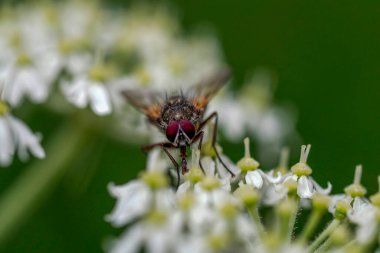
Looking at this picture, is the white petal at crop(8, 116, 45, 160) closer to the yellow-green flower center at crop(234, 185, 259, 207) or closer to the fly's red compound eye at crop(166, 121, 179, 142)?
the fly's red compound eye at crop(166, 121, 179, 142)

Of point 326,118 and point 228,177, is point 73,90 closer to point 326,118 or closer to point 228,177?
point 228,177

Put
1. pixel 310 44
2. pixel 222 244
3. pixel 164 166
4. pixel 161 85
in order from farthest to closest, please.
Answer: pixel 310 44
pixel 161 85
pixel 164 166
pixel 222 244

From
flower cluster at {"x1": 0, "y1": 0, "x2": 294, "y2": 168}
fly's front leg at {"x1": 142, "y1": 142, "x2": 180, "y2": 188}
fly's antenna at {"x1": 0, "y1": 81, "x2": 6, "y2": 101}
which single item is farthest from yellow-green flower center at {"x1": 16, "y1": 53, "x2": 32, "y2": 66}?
fly's front leg at {"x1": 142, "y1": 142, "x2": 180, "y2": 188}

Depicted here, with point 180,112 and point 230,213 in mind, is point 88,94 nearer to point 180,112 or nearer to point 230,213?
point 180,112

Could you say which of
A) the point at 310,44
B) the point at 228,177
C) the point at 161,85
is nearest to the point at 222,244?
the point at 228,177

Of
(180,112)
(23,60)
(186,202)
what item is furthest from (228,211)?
(23,60)

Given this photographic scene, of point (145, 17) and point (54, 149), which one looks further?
point (145, 17)

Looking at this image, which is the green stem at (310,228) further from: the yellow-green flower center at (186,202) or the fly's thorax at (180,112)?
the fly's thorax at (180,112)

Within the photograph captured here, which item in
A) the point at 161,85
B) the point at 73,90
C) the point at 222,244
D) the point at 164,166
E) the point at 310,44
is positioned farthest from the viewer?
the point at 310,44
